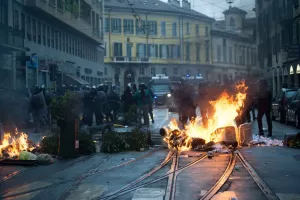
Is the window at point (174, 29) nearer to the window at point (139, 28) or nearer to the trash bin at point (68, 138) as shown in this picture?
the window at point (139, 28)

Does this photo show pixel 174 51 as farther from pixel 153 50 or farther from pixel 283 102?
pixel 283 102

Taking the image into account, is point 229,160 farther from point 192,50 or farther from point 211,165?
point 192,50

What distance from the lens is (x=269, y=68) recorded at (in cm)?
4966

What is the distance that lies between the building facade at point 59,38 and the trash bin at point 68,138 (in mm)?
18869

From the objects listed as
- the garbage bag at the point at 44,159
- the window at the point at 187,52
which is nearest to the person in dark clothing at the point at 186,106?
the garbage bag at the point at 44,159

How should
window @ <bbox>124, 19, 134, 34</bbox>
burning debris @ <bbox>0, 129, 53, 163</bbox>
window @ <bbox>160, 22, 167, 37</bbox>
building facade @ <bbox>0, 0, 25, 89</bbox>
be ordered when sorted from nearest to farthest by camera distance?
burning debris @ <bbox>0, 129, 53, 163</bbox> → building facade @ <bbox>0, 0, 25, 89</bbox> → window @ <bbox>124, 19, 134, 34</bbox> → window @ <bbox>160, 22, 167, 37</bbox>

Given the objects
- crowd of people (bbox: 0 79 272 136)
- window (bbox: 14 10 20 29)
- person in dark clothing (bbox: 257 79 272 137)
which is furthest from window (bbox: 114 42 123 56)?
person in dark clothing (bbox: 257 79 272 137)

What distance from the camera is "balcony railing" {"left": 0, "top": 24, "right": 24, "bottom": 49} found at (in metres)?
27.2

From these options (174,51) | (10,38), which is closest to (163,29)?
(174,51)

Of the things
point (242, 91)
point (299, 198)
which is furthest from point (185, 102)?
point (299, 198)

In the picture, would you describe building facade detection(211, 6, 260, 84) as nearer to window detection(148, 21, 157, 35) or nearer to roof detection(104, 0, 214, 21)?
roof detection(104, 0, 214, 21)

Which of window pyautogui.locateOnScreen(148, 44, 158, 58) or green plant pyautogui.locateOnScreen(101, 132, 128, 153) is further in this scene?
window pyautogui.locateOnScreen(148, 44, 158, 58)

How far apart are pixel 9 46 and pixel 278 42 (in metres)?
25.8

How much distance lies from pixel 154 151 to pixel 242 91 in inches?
265
